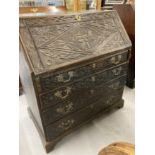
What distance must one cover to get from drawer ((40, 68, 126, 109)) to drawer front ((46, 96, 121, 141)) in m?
0.16

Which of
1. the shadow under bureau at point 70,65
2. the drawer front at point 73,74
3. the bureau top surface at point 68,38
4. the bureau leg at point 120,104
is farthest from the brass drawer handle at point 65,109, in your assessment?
the bureau leg at point 120,104

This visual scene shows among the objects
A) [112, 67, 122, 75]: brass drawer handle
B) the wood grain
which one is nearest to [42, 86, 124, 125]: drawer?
[112, 67, 122, 75]: brass drawer handle

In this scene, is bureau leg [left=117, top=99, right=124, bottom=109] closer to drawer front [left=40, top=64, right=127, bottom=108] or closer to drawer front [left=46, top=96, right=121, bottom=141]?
drawer front [left=46, top=96, right=121, bottom=141]

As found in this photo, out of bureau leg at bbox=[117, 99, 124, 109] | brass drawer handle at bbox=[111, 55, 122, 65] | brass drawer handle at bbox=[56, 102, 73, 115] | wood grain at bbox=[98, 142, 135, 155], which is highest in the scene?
brass drawer handle at bbox=[111, 55, 122, 65]

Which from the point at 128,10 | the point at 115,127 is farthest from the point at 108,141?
the point at 128,10

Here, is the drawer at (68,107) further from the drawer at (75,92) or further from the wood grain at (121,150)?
the wood grain at (121,150)

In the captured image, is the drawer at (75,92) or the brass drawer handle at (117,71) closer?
the drawer at (75,92)

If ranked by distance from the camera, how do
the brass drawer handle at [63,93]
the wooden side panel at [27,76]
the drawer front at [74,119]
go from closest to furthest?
1. the wooden side panel at [27,76]
2. the brass drawer handle at [63,93]
3. the drawer front at [74,119]

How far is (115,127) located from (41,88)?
1005mm

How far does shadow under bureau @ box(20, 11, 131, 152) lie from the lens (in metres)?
1.04

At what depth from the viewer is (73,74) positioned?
1139mm

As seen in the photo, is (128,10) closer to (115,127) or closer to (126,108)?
(126,108)

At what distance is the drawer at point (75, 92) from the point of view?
3.60ft
